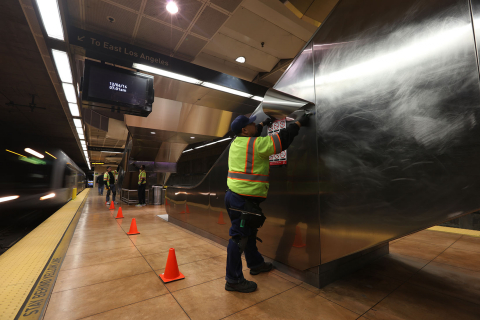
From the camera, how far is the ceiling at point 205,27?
365 cm

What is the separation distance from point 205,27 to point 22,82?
5.33 metres

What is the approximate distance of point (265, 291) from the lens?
1.80 meters

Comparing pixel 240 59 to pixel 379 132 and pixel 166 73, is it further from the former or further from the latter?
pixel 379 132

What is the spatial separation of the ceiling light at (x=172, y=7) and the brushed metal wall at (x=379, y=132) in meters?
2.63

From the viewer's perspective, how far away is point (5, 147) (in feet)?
15.9

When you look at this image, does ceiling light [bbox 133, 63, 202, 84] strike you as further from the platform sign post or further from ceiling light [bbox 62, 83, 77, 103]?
the platform sign post

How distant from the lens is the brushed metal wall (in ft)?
3.76

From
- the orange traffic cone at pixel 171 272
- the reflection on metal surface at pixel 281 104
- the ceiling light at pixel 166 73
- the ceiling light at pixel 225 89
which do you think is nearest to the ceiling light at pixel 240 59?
the ceiling light at pixel 225 89

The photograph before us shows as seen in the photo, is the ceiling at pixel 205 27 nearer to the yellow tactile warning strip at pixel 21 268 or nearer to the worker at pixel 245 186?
the worker at pixel 245 186

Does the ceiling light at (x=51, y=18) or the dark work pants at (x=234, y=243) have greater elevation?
the ceiling light at (x=51, y=18)

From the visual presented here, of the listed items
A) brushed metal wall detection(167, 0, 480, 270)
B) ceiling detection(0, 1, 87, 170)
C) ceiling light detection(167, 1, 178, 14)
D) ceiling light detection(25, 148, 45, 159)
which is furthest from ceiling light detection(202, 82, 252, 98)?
ceiling light detection(25, 148, 45, 159)

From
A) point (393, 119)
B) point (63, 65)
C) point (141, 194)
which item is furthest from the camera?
point (141, 194)

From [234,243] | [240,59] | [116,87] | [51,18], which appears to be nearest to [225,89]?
[240,59]

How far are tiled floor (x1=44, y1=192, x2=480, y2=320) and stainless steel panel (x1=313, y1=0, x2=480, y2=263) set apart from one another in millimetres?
413
